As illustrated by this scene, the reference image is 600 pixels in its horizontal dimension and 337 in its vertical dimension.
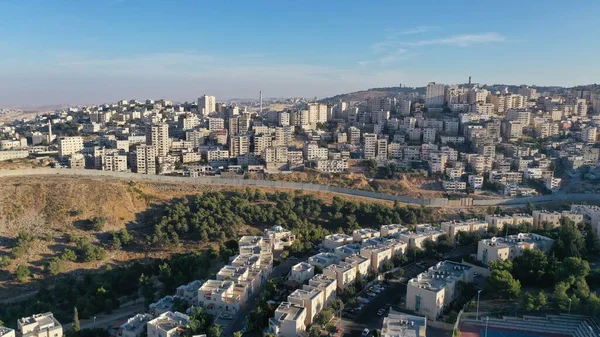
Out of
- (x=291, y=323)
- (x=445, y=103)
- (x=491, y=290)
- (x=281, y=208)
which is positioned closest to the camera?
(x=291, y=323)

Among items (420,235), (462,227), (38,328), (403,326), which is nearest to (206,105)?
(462,227)

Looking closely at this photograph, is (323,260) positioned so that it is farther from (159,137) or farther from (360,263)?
(159,137)

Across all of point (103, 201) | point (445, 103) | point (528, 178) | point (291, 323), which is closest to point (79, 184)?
point (103, 201)

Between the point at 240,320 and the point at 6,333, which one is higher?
the point at 6,333

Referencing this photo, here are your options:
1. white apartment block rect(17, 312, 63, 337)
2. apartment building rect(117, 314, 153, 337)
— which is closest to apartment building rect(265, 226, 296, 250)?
apartment building rect(117, 314, 153, 337)

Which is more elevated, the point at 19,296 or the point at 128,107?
the point at 128,107

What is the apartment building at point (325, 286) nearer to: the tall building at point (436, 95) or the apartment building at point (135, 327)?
the apartment building at point (135, 327)

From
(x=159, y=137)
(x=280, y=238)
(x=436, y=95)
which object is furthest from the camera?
(x=436, y=95)

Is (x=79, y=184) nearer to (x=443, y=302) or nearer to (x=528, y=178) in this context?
(x=443, y=302)
